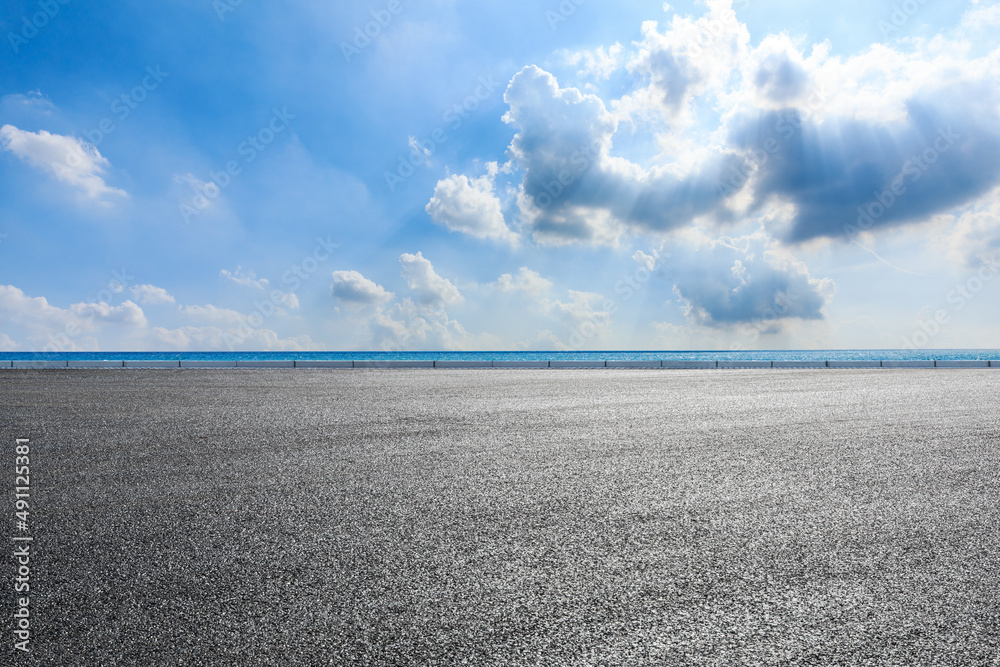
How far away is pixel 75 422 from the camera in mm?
7863

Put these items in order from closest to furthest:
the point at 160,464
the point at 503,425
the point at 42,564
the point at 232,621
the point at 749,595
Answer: the point at 232,621 < the point at 749,595 < the point at 42,564 < the point at 160,464 < the point at 503,425

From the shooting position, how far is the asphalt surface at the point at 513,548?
204 centimetres

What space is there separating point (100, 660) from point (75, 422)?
7.61m

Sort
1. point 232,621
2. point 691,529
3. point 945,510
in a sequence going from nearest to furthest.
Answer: point 232,621, point 691,529, point 945,510

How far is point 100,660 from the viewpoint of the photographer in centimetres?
194

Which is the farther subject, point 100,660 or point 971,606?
point 971,606

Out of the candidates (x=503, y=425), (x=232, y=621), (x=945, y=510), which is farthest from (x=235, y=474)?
(x=945, y=510)

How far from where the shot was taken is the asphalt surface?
6.69 ft

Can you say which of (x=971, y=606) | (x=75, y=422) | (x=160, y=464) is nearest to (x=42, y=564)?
(x=160, y=464)

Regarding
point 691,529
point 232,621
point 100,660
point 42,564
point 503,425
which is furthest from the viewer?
point 503,425

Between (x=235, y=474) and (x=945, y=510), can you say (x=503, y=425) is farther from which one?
(x=945, y=510)

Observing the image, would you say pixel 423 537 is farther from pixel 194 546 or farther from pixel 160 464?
pixel 160 464

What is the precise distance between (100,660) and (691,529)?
9.51ft

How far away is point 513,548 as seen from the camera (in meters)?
2.94
